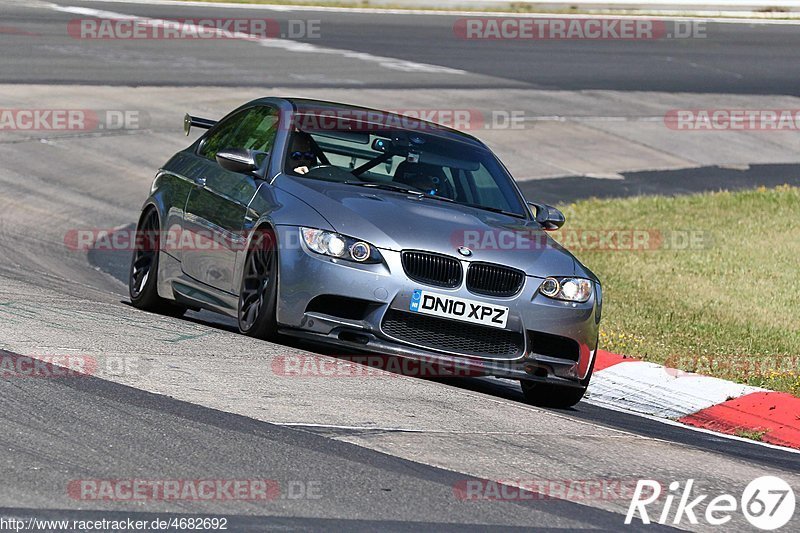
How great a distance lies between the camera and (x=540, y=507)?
568cm

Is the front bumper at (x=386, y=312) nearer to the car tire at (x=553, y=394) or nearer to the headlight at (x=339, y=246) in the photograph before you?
the headlight at (x=339, y=246)

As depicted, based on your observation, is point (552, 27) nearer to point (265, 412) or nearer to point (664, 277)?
point (664, 277)

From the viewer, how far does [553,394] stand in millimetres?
8703

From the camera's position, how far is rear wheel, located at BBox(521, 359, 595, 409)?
8594 mm

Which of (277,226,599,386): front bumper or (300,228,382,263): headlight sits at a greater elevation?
(300,228,382,263): headlight

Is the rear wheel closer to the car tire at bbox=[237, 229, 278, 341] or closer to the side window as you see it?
the car tire at bbox=[237, 229, 278, 341]

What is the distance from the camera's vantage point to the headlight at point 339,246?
316 inches

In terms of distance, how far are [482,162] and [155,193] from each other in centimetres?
233

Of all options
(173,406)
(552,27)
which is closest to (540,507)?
(173,406)

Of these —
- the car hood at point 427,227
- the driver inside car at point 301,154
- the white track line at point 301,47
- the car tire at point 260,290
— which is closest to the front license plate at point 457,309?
the car hood at point 427,227

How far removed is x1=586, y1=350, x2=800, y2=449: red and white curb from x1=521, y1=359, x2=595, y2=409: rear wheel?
587mm

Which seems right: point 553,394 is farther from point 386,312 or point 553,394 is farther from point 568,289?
point 386,312

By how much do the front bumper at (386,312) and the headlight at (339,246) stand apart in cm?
4

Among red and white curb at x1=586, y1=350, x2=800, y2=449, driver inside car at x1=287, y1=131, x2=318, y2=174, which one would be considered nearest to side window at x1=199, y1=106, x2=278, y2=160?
driver inside car at x1=287, y1=131, x2=318, y2=174
